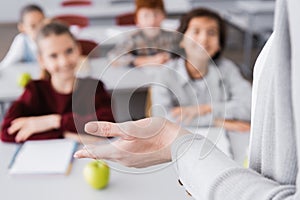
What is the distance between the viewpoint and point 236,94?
5.72ft

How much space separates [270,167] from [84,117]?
383 millimetres

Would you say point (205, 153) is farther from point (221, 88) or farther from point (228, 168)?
point (221, 88)

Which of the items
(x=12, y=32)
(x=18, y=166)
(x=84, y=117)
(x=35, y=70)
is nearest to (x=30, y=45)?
(x=35, y=70)

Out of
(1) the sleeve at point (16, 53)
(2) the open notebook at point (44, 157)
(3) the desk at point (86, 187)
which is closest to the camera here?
(3) the desk at point (86, 187)

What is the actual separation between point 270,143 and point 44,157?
103cm

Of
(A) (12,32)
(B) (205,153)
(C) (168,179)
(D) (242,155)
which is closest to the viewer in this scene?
(B) (205,153)

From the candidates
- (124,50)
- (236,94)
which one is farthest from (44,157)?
(236,94)

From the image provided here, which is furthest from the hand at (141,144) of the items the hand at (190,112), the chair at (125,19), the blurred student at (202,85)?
the chair at (125,19)

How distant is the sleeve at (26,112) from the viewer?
152 cm

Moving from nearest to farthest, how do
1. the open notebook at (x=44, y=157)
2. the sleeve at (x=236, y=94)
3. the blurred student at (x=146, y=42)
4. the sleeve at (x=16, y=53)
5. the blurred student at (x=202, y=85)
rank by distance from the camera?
the blurred student at (x=146, y=42) < the blurred student at (x=202, y=85) < the open notebook at (x=44, y=157) < the sleeve at (x=236, y=94) < the sleeve at (x=16, y=53)

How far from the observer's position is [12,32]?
19.6 feet

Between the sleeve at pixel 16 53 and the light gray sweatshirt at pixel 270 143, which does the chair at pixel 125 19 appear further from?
the light gray sweatshirt at pixel 270 143

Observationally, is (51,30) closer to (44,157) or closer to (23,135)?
(23,135)

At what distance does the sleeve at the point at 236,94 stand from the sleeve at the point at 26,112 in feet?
2.24
